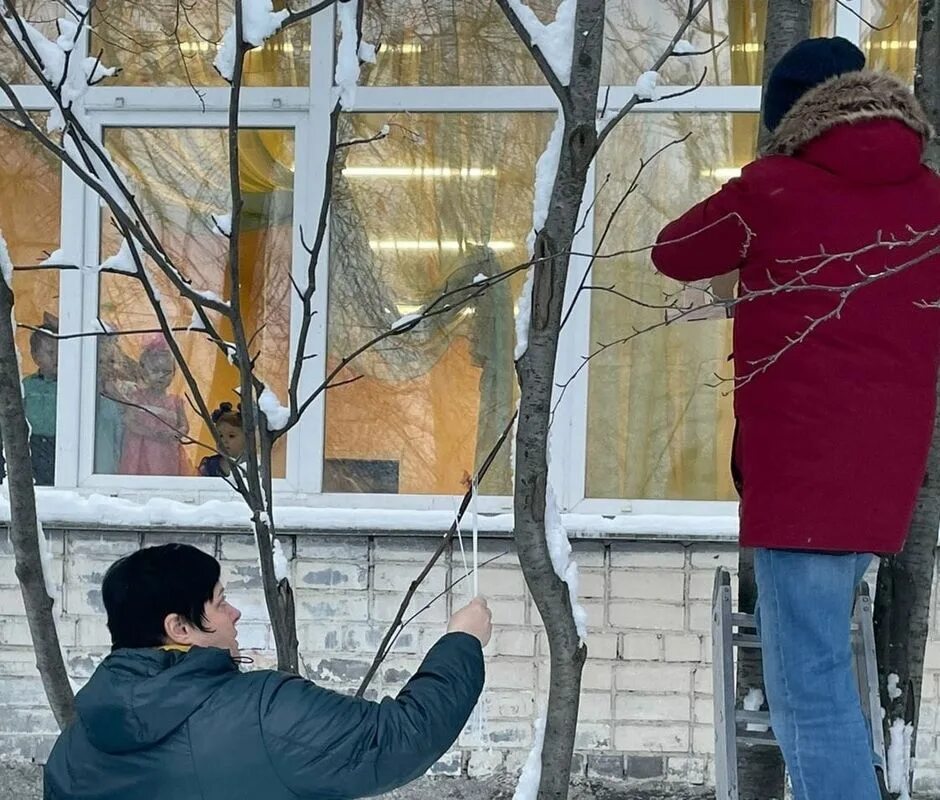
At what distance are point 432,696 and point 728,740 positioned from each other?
87 cm

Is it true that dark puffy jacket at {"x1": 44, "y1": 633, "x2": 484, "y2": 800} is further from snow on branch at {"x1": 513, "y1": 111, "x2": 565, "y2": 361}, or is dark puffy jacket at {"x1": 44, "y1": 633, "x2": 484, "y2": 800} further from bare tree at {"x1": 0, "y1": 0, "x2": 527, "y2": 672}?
snow on branch at {"x1": 513, "y1": 111, "x2": 565, "y2": 361}

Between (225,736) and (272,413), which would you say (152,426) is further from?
(225,736)

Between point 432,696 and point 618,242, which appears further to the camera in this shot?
point 618,242

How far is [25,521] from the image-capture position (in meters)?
2.15

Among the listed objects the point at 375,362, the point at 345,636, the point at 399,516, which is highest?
the point at 375,362

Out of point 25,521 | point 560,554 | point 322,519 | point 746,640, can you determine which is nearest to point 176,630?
point 25,521

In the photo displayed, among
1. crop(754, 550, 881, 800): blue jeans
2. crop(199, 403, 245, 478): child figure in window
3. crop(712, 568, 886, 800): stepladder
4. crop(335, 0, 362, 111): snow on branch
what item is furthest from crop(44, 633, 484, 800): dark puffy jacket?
crop(199, 403, 245, 478): child figure in window

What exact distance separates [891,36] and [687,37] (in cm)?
74

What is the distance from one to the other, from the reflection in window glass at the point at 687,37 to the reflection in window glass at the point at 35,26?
6.69 ft

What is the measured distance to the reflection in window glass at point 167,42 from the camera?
14.0 feet

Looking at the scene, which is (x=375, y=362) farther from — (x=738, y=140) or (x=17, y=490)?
(x=17, y=490)

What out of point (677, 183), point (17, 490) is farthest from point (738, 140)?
point (17, 490)

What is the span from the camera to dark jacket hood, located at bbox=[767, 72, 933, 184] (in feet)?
6.70

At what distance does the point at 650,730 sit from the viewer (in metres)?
4.05
